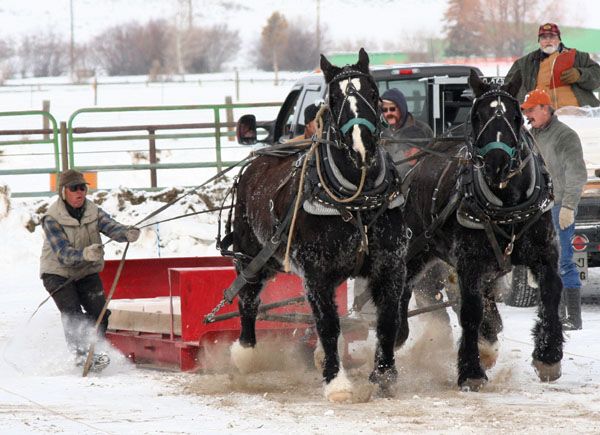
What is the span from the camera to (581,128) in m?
12.4

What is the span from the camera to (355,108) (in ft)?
24.4

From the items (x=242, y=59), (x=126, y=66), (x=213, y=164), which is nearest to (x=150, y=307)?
(x=213, y=164)

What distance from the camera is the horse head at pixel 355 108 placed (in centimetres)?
739

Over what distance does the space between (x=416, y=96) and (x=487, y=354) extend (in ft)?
13.8

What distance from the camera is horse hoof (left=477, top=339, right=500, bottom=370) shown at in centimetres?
876

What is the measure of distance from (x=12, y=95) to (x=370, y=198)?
42376 mm

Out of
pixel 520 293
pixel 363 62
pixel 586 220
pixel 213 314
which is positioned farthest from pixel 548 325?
pixel 520 293

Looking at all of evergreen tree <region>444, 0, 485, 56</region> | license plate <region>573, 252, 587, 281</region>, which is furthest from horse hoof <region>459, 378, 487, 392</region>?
evergreen tree <region>444, 0, 485, 56</region>

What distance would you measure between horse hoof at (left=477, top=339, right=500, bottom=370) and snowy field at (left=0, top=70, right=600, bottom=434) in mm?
69

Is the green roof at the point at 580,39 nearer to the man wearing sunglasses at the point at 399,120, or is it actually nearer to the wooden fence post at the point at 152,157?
the wooden fence post at the point at 152,157

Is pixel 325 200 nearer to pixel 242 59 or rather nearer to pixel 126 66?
pixel 126 66

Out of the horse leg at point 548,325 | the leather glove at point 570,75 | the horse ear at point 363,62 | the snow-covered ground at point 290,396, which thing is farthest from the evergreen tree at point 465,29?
the horse ear at point 363,62

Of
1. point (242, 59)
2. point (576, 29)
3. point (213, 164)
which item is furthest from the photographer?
point (242, 59)

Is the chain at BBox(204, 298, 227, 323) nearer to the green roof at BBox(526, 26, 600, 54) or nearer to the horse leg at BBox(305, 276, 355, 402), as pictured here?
the horse leg at BBox(305, 276, 355, 402)
